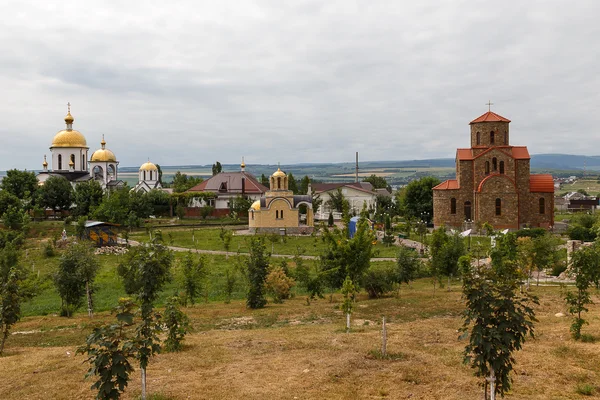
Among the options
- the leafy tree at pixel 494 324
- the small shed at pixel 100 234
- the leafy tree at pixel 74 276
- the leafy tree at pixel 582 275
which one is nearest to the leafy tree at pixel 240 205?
the small shed at pixel 100 234

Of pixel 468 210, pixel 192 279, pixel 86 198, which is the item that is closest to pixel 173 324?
pixel 192 279

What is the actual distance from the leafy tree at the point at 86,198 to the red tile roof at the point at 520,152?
37666 mm

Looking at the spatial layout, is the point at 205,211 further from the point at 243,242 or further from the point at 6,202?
the point at 6,202

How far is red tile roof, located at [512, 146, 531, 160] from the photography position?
44.0 meters

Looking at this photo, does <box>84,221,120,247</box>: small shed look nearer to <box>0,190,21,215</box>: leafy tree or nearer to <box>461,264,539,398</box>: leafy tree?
<box>0,190,21,215</box>: leafy tree

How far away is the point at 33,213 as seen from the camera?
172ft

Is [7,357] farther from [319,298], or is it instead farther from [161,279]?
[319,298]

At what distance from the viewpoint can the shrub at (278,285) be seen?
20891 millimetres

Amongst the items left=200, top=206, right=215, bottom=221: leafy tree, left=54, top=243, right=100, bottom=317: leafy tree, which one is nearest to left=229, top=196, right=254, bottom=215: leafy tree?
left=200, top=206, right=215, bottom=221: leafy tree

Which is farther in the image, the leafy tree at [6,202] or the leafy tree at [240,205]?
the leafy tree at [240,205]

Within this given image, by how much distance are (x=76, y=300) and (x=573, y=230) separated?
32122mm

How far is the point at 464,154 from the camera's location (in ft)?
150

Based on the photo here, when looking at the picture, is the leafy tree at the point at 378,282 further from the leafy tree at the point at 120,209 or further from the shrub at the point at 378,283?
the leafy tree at the point at 120,209

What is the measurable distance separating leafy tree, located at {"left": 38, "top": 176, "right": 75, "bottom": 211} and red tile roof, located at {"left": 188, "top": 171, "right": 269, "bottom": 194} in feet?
56.4
